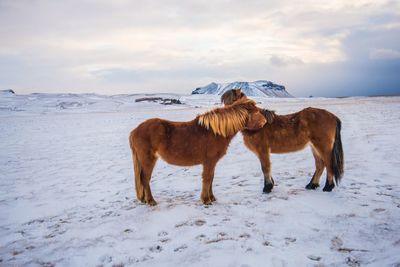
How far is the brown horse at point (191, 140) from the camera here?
445 centimetres

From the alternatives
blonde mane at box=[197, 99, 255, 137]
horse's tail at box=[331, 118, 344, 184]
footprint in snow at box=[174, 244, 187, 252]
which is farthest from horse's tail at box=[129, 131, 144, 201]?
horse's tail at box=[331, 118, 344, 184]

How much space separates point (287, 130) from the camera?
197 inches

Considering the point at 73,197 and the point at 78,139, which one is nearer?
the point at 73,197

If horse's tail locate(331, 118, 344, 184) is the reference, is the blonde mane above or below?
above

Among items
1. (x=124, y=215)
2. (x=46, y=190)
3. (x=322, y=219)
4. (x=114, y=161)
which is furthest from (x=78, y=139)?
(x=322, y=219)

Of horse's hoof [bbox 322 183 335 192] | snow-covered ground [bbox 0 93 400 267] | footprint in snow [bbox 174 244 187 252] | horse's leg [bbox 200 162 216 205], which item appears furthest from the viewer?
horse's hoof [bbox 322 183 335 192]

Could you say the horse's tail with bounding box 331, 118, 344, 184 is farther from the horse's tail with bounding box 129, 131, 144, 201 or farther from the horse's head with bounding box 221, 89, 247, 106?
the horse's tail with bounding box 129, 131, 144, 201

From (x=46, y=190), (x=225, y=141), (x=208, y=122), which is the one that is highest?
(x=208, y=122)

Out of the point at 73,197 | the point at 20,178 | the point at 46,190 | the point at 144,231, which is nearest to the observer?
the point at 144,231

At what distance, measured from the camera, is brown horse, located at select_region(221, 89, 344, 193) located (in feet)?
16.0

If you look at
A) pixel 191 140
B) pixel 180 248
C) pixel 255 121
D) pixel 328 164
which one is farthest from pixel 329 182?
pixel 180 248

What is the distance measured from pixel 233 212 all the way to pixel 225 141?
113 centimetres

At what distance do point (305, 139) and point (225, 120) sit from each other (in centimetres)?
156

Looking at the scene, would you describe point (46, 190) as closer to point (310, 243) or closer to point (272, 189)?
point (272, 189)
